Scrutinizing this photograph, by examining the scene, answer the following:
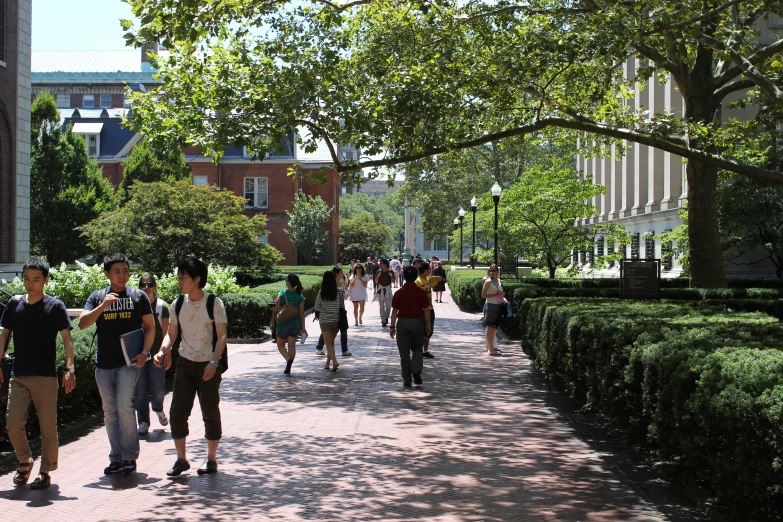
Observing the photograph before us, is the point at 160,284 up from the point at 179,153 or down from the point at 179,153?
down

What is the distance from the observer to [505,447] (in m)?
8.91

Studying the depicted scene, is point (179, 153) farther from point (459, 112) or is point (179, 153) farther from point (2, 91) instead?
point (2, 91)

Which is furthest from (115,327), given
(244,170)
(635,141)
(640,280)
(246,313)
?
(244,170)

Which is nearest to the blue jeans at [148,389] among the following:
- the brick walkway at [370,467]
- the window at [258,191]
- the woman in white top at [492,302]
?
the brick walkway at [370,467]

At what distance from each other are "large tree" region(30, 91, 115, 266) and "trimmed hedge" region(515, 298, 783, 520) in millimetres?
40320

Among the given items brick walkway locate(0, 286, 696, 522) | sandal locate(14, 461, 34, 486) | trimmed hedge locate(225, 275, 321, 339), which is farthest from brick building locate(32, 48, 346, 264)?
sandal locate(14, 461, 34, 486)

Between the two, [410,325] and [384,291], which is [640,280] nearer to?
[410,325]

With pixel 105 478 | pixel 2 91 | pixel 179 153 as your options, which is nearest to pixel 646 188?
pixel 2 91

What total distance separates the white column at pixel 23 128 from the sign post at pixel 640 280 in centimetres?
1888

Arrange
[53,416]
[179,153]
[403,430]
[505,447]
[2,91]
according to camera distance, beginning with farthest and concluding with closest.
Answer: [2,91] → [179,153] → [403,430] → [505,447] → [53,416]

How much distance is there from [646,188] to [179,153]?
130ft

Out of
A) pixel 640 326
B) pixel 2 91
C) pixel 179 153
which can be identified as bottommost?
pixel 640 326

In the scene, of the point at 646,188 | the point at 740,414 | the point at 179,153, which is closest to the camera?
the point at 740,414

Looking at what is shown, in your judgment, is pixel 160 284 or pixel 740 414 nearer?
pixel 740 414
